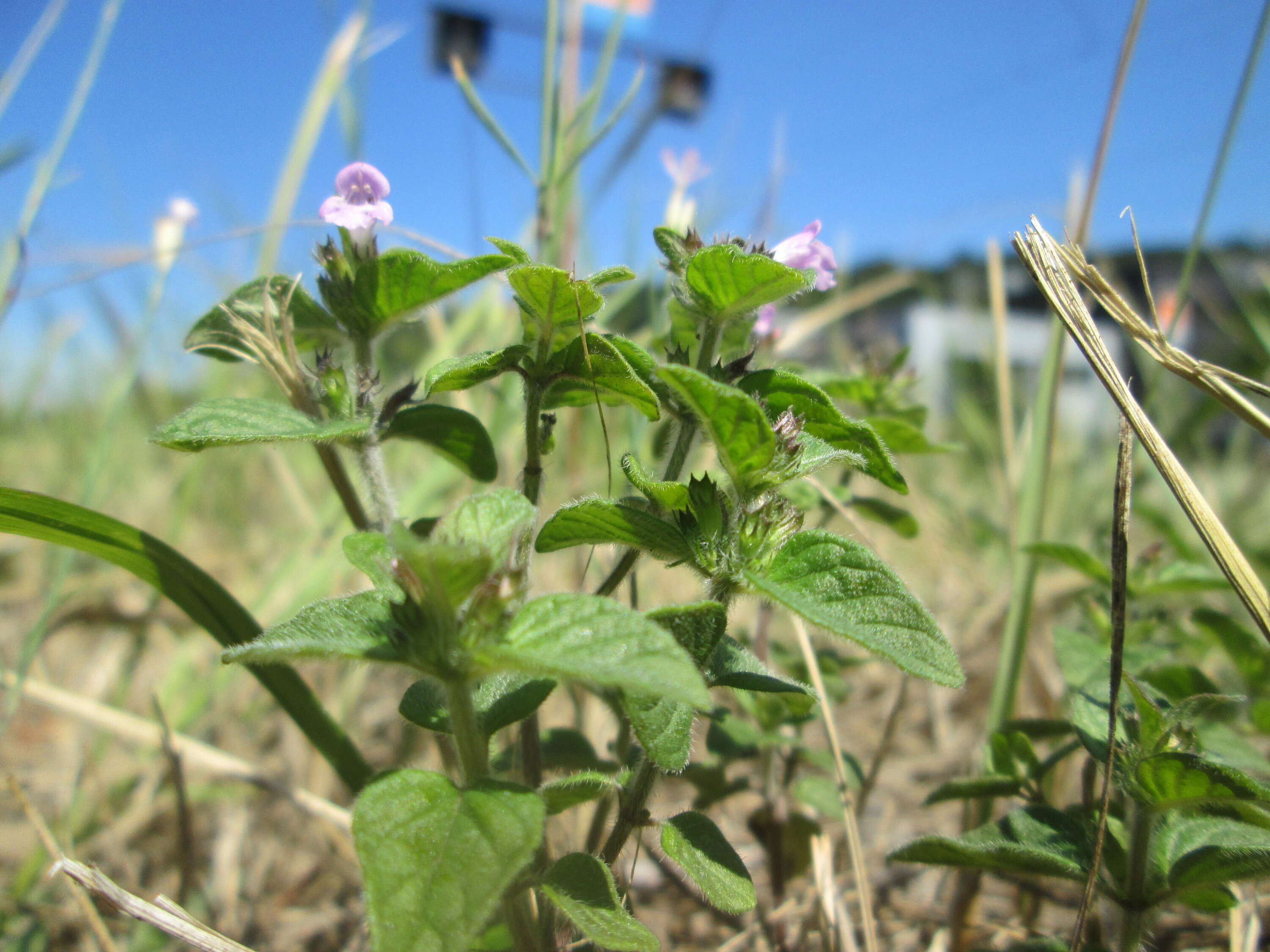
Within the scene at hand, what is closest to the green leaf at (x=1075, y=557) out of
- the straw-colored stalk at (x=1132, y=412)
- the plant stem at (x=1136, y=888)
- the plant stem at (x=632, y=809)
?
the straw-colored stalk at (x=1132, y=412)

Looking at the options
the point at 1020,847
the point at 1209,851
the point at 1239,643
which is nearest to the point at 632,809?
the point at 1020,847

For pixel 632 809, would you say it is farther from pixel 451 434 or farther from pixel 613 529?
pixel 451 434

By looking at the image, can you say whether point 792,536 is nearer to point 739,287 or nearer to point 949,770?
point 739,287

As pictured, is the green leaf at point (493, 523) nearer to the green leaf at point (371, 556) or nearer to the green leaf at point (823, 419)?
the green leaf at point (371, 556)

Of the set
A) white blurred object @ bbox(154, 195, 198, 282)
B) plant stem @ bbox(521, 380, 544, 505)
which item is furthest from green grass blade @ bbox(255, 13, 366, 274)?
plant stem @ bbox(521, 380, 544, 505)

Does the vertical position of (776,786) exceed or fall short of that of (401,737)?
it exceeds it

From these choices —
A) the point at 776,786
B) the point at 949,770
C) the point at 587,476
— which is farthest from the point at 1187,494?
the point at 587,476
